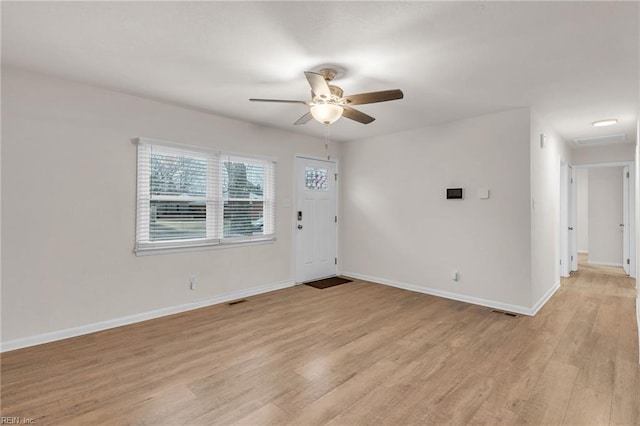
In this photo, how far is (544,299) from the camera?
419 centimetres

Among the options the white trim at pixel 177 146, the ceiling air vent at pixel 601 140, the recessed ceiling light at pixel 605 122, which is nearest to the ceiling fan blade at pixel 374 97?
the white trim at pixel 177 146

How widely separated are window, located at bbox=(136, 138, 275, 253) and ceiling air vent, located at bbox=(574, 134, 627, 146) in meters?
5.31

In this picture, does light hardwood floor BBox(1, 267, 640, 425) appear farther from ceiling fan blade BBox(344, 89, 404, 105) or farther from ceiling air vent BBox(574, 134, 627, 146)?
ceiling air vent BBox(574, 134, 627, 146)

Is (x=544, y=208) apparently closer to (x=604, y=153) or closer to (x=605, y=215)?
(x=604, y=153)

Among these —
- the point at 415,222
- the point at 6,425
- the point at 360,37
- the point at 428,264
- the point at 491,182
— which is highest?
the point at 360,37

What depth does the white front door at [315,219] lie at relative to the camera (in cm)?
515

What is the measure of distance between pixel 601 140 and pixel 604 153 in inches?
23.6

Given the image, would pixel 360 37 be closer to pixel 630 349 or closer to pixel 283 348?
pixel 283 348

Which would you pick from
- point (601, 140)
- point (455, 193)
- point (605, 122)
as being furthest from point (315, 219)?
point (601, 140)

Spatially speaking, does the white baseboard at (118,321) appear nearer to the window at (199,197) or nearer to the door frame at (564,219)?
the window at (199,197)

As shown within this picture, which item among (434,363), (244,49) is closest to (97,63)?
(244,49)

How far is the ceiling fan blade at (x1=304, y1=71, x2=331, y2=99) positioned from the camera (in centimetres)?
232

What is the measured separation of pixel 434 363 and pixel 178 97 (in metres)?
3.70

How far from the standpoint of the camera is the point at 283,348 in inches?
112
